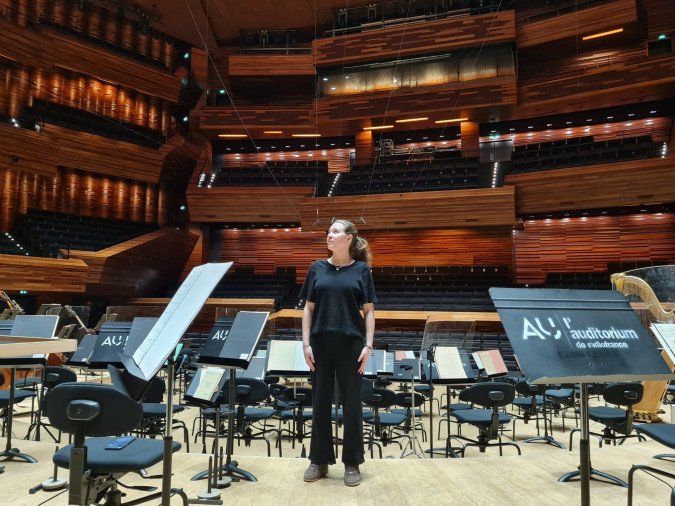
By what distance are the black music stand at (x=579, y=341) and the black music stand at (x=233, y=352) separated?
174 cm

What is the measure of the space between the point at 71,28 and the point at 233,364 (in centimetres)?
1823

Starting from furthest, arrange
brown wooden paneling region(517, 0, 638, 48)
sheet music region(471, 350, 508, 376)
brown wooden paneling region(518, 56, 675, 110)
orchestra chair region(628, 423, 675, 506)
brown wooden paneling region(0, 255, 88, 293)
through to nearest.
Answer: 1. brown wooden paneling region(517, 0, 638, 48)
2. brown wooden paneling region(518, 56, 675, 110)
3. brown wooden paneling region(0, 255, 88, 293)
4. sheet music region(471, 350, 508, 376)
5. orchestra chair region(628, 423, 675, 506)

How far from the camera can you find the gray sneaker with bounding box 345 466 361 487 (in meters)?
2.72

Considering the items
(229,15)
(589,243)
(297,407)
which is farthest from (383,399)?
(229,15)

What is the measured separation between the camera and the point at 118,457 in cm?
190

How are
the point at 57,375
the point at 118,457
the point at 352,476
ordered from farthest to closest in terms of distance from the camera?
the point at 57,375, the point at 352,476, the point at 118,457

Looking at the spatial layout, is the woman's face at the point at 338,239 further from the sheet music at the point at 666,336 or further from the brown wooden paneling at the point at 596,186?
the brown wooden paneling at the point at 596,186

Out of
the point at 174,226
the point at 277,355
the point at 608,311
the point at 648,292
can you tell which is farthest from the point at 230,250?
the point at 608,311

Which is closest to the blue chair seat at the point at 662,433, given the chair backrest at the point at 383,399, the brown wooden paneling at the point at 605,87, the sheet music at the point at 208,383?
the sheet music at the point at 208,383

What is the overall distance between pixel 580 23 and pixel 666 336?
1601 centimetres

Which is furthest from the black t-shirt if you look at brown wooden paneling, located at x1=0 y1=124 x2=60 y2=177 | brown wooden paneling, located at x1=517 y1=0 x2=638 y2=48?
brown wooden paneling, located at x1=517 y1=0 x2=638 y2=48

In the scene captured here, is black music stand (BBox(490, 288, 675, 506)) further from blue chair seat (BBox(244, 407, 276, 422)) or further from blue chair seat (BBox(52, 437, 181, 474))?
blue chair seat (BBox(244, 407, 276, 422))

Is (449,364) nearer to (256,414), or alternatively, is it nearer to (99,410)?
(256,414)

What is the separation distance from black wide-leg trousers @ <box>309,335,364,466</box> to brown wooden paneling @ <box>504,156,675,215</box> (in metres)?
13.7
